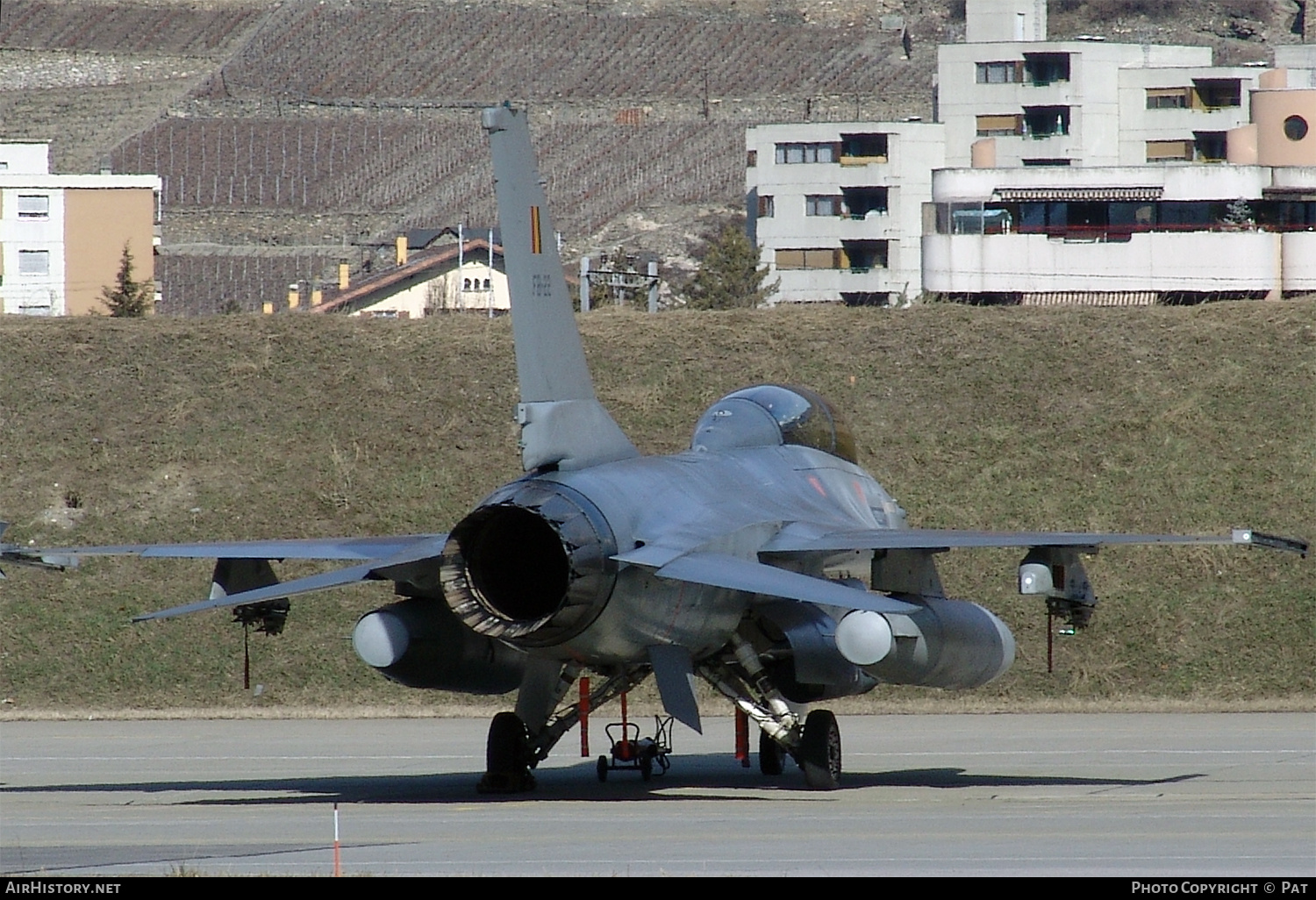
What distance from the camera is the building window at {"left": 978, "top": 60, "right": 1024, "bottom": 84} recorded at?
80.8m

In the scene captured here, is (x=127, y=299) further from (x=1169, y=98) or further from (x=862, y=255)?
(x=1169, y=98)

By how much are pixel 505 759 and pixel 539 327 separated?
4355mm

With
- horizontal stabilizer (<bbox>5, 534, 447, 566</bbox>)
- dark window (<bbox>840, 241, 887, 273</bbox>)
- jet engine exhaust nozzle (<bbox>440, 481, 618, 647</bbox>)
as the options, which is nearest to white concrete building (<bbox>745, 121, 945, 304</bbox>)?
dark window (<bbox>840, 241, 887, 273</bbox>)

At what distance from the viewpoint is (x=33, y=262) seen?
263 feet

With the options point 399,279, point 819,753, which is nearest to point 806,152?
point 399,279

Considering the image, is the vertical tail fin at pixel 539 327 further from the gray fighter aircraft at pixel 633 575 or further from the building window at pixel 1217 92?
the building window at pixel 1217 92

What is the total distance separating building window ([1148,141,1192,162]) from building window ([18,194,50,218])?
43.1 m

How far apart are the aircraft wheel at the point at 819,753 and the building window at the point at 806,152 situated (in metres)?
67.1

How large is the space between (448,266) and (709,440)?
2896 inches

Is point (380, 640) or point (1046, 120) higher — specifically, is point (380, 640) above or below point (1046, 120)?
below

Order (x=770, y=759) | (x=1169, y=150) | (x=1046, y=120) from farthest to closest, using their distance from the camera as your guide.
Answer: (x=1046, y=120), (x=1169, y=150), (x=770, y=759)

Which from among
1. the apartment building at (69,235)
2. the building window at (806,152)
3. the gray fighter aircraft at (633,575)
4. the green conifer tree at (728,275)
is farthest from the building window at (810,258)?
the gray fighter aircraft at (633,575)

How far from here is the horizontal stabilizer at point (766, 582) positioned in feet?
53.2
